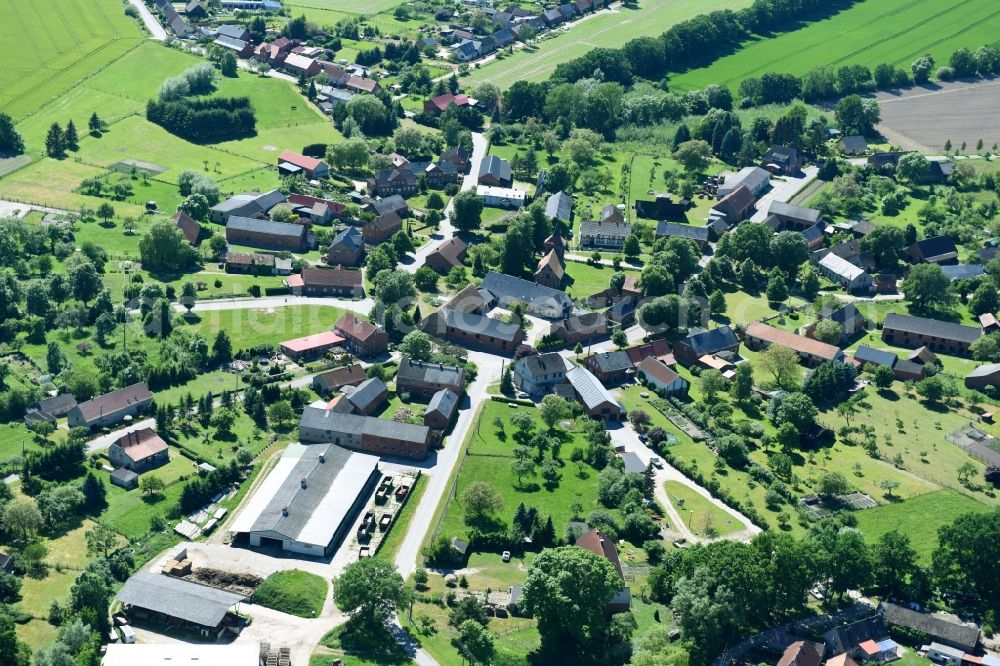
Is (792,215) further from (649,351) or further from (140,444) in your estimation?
(140,444)

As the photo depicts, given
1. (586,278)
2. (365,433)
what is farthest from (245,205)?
(365,433)

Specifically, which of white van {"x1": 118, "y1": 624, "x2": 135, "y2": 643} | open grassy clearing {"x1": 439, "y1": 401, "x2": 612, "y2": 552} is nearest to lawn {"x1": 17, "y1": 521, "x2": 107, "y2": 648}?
white van {"x1": 118, "y1": 624, "x2": 135, "y2": 643}

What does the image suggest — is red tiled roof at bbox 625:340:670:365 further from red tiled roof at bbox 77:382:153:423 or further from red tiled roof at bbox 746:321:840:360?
red tiled roof at bbox 77:382:153:423

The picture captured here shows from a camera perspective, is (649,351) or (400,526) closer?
(400,526)

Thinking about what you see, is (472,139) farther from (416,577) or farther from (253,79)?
(416,577)

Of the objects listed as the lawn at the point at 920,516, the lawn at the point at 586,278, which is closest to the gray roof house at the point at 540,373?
the lawn at the point at 586,278

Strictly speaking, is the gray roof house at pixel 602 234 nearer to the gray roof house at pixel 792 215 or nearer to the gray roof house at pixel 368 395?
the gray roof house at pixel 792 215
